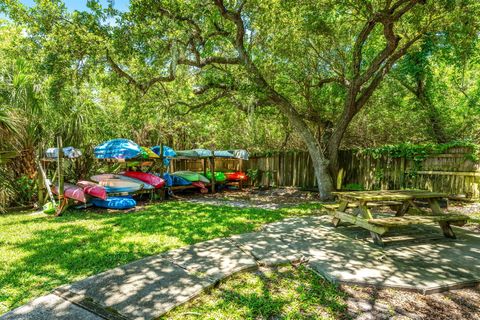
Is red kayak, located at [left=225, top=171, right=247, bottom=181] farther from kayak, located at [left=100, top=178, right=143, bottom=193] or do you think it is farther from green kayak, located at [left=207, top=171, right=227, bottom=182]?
kayak, located at [left=100, top=178, right=143, bottom=193]

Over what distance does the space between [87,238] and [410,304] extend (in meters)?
4.77

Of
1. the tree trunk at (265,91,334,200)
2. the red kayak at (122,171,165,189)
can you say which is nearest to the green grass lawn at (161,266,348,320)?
the tree trunk at (265,91,334,200)

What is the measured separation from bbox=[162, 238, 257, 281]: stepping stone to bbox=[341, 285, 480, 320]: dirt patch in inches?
48.7

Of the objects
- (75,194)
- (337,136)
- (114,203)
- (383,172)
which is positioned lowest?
(114,203)

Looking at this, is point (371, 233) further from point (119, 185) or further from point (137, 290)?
point (119, 185)

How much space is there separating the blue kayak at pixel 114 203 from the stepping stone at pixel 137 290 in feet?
16.8

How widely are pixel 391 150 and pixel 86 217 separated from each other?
30.6 ft

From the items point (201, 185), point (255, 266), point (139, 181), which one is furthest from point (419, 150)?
point (139, 181)

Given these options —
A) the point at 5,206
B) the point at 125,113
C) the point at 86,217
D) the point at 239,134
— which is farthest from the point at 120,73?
the point at 239,134

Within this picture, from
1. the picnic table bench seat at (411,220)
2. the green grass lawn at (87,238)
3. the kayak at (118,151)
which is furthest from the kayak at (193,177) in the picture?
the picnic table bench seat at (411,220)

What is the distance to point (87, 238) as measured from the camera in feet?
15.6

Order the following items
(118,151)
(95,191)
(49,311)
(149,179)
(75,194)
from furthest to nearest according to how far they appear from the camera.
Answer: (149,179) < (118,151) < (95,191) < (75,194) < (49,311)

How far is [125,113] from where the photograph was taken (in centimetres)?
997

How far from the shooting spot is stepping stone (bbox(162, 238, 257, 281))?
321 cm
